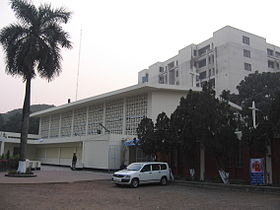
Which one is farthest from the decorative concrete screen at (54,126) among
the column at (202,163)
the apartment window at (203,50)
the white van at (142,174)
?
the apartment window at (203,50)

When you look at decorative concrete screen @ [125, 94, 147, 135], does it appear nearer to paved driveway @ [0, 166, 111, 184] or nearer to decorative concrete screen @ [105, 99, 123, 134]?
decorative concrete screen @ [105, 99, 123, 134]

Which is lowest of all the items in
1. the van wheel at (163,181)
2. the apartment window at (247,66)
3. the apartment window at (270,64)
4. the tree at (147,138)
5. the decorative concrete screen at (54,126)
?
the van wheel at (163,181)

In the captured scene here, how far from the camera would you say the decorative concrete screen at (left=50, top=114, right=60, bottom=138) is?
4612cm

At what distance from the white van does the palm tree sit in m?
8.28

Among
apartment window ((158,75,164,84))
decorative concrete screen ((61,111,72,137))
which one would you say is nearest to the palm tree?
decorative concrete screen ((61,111,72,137))

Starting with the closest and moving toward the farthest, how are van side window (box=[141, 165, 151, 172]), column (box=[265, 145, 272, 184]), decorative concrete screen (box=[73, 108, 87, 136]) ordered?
column (box=[265, 145, 272, 184]), van side window (box=[141, 165, 151, 172]), decorative concrete screen (box=[73, 108, 87, 136])

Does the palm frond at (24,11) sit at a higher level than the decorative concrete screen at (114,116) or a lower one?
higher

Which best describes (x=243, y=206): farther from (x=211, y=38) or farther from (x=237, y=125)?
(x=211, y=38)

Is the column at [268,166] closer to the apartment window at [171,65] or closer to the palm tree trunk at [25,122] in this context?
the palm tree trunk at [25,122]

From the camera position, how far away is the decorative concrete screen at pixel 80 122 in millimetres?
39625

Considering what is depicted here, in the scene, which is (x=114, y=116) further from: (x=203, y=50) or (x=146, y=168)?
(x=203, y=50)

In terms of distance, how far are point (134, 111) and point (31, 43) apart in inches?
501

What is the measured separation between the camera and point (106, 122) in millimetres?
35812

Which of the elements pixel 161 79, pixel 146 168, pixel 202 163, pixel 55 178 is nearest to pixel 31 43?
pixel 55 178
